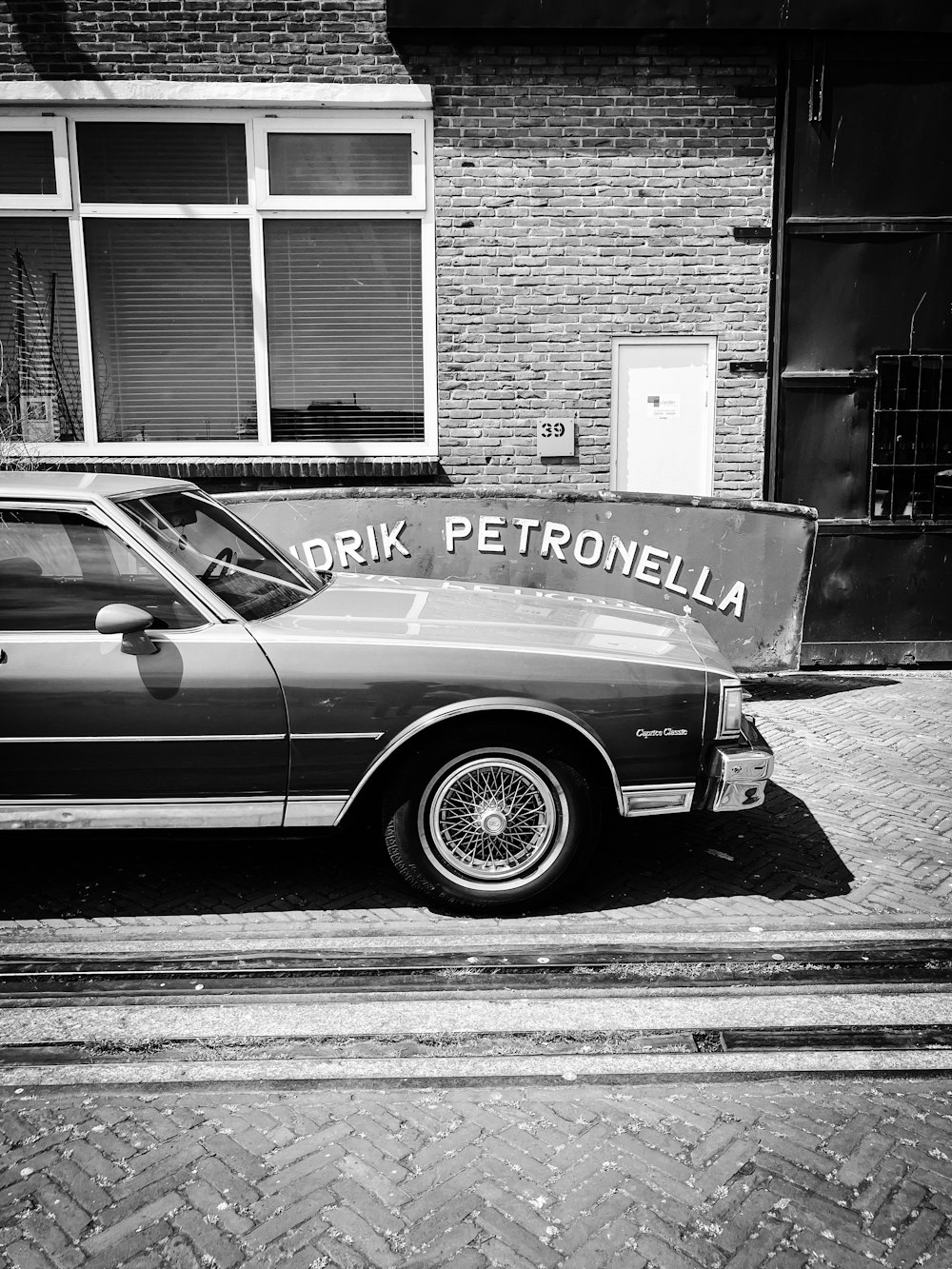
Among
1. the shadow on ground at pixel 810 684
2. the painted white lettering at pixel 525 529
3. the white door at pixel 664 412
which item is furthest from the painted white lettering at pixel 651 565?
the white door at pixel 664 412

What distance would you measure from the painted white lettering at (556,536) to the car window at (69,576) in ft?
11.1

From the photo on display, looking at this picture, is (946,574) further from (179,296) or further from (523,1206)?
(523,1206)

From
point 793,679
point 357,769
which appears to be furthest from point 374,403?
point 357,769

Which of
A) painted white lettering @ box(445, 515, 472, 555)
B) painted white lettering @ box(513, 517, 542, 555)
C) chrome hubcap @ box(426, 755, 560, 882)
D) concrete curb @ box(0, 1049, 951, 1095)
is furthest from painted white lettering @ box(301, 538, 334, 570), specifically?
concrete curb @ box(0, 1049, 951, 1095)

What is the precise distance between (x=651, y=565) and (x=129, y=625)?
4.02m

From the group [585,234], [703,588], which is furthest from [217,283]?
[703,588]

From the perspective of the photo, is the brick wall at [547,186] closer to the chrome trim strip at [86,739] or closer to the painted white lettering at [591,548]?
the painted white lettering at [591,548]

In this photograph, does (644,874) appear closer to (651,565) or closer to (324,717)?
(324,717)

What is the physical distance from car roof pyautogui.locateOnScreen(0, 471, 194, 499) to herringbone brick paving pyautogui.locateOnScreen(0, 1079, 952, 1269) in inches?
87.6

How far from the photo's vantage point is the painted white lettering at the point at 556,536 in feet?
22.7

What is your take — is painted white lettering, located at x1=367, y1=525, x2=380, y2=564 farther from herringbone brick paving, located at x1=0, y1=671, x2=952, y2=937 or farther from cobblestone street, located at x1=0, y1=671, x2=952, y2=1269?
cobblestone street, located at x1=0, y1=671, x2=952, y2=1269

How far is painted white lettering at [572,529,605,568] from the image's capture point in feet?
22.7

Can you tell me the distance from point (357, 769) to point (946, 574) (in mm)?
6601

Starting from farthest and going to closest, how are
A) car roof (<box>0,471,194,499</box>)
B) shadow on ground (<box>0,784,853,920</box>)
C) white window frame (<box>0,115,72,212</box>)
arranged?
white window frame (<box>0,115,72,212</box>) < shadow on ground (<box>0,784,853,920</box>) < car roof (<box>0,471,194,499</box>)
